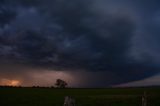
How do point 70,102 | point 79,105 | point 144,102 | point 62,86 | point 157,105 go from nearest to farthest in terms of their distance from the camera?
point 70,102
point 144,102
point 157,105
point 79,105
point 62,86

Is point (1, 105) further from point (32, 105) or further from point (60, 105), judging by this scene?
point (60, 105)

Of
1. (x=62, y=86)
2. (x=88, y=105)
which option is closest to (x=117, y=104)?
(x=88, y=105)

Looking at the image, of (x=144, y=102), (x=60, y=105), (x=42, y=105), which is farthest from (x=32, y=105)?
(x=144, y=102)

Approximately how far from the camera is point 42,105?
5747cm

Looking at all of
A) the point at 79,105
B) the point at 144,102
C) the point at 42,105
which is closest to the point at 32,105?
the point at 42,105

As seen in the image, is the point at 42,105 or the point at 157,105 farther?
the point at 42,105

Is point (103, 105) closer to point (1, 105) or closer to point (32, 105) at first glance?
point (32, 105)

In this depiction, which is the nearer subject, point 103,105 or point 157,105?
point 157,105

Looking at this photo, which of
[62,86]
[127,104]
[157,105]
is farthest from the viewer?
[62,86]

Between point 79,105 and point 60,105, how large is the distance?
14.5 ft

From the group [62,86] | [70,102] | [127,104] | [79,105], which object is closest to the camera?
[70,102]

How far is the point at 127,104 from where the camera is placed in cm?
5988

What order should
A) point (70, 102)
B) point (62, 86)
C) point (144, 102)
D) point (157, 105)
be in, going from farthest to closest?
point (62, 86) < point (157, 105) < point (144, 102) < point (70, 102)

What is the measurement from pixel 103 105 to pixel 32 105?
635 inches
